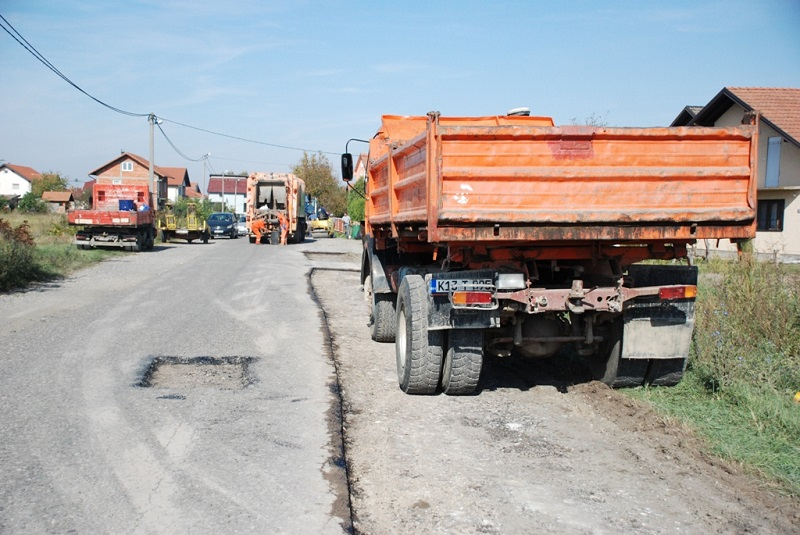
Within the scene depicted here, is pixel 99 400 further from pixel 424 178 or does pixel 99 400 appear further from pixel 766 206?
pixel 766 206

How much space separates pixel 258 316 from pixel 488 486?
7.62 meters

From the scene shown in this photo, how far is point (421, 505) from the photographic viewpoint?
4.32 meters

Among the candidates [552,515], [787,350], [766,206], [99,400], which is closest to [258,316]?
[99,400]

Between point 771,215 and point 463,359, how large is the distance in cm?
2843

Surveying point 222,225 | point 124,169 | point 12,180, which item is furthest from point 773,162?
point 12,180

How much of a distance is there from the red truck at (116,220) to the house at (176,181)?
8369 centimetres

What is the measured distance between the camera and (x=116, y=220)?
87.0ft

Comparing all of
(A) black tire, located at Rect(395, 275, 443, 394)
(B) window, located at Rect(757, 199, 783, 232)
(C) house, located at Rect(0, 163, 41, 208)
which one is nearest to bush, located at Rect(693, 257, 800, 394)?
(A) black tire, located at Rect(395, 275, 443, 394)

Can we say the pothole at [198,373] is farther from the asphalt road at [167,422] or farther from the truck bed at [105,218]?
the truck bed at [105,218]

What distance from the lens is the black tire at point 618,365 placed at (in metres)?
6.82

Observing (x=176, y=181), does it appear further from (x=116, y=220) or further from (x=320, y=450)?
(x=320, y=450)

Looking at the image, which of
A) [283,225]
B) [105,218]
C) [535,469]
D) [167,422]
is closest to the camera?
[535,469]

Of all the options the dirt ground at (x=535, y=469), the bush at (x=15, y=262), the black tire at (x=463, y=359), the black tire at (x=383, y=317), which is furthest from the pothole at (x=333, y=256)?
the dirt ground at (x=535, y=469)

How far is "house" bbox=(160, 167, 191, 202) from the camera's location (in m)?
114
